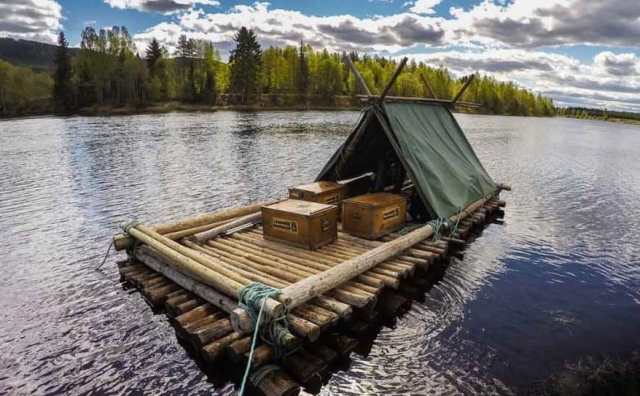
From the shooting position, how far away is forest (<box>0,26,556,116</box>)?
94812 millimetres

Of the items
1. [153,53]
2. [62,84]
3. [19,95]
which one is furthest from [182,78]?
[19,95]

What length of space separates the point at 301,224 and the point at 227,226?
288 centimetres

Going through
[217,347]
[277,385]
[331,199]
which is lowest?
[277,385]

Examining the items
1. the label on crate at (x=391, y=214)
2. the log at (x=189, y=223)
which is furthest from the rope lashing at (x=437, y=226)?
the log at (x=189, y=223)

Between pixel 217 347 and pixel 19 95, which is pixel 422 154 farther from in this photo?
pixel 19 95

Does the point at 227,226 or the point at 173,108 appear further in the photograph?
the point at 173,108

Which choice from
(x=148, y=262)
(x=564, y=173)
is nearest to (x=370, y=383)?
(x=148, y=262)

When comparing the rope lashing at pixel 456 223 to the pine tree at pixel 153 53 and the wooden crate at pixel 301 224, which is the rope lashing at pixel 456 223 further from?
the pine tree at pixel 153 53

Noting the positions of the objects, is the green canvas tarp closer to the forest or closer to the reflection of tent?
the reflection of tent

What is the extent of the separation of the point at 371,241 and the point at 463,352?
13.2 ft

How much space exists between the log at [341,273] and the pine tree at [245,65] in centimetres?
10222

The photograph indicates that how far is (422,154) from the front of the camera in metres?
13.4

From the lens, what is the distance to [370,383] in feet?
22.8

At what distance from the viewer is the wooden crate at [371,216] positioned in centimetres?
1114
